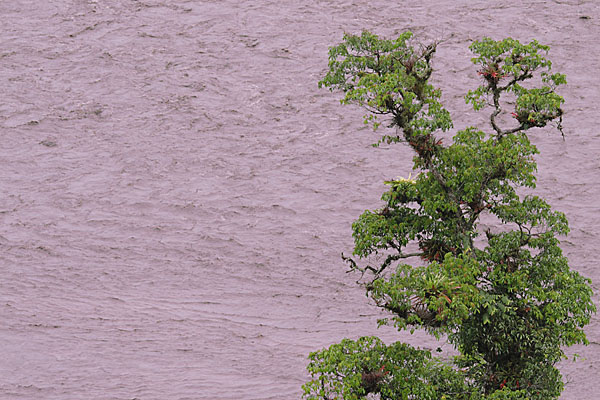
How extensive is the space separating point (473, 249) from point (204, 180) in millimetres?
4339

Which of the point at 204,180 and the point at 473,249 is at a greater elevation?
the point at 473,249

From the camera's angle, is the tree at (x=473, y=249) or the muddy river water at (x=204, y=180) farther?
the muddy river water at (x=204, y=180)

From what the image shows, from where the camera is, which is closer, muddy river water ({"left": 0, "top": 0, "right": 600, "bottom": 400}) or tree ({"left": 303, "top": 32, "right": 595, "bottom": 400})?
tree ({"left": 303, "top": 32, "right": 595, "bottom": 400})

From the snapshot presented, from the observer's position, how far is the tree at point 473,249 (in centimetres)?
366

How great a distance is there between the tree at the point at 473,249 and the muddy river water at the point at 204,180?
2181 millimetres

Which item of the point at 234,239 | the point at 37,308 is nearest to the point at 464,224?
the point at 234,239

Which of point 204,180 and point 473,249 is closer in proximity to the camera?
point 473,249

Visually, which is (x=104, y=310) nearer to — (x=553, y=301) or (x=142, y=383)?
(x=142, y=383)

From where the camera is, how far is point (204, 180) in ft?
25.6

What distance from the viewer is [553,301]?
3.63 meters

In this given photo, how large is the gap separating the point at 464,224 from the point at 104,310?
3.88m

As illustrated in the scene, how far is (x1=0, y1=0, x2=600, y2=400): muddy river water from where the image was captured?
6.56 m

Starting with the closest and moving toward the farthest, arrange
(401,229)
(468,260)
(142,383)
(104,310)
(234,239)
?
(468,260) < (401,229) < (142,383) < (104,310) < (234,239)

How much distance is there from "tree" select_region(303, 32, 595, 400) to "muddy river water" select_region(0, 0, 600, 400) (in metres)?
2.18
